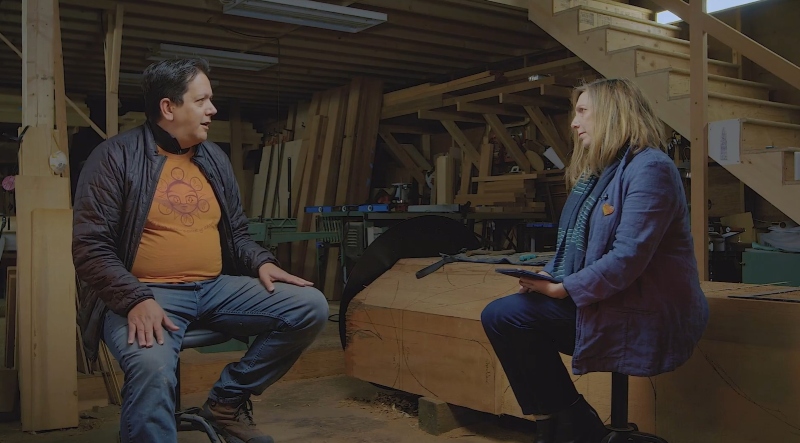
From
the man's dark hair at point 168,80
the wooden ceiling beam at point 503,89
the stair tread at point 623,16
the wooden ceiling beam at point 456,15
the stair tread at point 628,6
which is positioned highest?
the stair tread at point 628,6

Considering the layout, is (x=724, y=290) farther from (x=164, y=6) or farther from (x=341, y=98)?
(x=341, y=98)

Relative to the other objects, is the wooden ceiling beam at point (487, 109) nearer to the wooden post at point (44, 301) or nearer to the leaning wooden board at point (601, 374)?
the leaning wooden board at point (601, 374)

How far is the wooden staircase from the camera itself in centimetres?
433

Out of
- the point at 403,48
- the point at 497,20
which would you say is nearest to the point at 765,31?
the point at 497,20

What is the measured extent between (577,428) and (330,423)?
156cm

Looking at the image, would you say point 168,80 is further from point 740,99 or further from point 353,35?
point 353,35

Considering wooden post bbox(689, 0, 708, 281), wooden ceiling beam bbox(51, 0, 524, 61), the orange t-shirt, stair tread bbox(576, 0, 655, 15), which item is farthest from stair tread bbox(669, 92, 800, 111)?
the orange t-shirt

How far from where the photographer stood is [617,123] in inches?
93.5

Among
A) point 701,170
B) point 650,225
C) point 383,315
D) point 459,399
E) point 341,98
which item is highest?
point 341,98

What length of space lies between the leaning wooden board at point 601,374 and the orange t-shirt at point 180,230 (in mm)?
1188

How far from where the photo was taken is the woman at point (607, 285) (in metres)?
2.17

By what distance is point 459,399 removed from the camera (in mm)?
3373

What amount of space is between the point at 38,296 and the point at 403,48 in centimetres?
451

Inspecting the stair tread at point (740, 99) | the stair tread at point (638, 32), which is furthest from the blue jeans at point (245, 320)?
the stair tread at point (638, 32)
